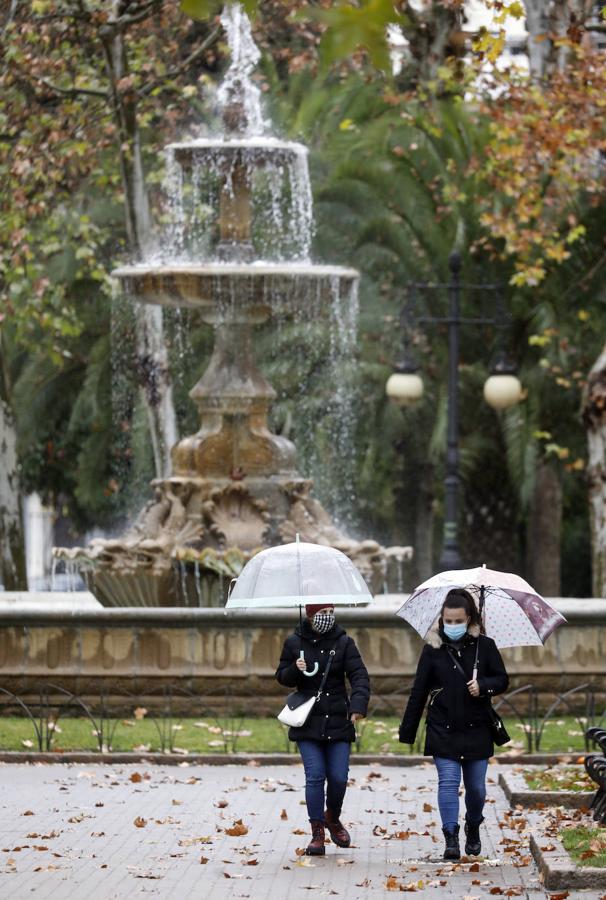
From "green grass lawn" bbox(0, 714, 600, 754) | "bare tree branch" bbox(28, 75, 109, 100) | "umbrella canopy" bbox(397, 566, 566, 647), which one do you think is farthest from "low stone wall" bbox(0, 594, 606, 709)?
"bare tree branch" bbox(28, 75, 109, 100)

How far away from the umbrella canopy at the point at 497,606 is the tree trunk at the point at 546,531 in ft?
75.8

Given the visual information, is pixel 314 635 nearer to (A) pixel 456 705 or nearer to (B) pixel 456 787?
(A) pixel 456 705

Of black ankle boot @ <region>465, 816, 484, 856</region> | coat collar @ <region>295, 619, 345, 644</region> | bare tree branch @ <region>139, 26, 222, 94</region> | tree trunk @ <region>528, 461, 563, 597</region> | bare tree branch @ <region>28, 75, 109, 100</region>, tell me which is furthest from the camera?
tree trunk @ <region>528, 461, 563, 597</region>

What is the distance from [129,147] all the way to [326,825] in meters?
16.2

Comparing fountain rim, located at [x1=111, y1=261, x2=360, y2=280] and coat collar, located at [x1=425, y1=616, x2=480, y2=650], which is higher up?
fountain rim, located at [x1=111, y1=261, x2=360, y2=280]

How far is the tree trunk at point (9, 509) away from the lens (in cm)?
2680

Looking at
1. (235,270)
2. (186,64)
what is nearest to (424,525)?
(186,64)

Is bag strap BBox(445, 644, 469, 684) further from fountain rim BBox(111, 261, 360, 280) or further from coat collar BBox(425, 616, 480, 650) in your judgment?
fountain rim BBox(111, 261, 360, 280)

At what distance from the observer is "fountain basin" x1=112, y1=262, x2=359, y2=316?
18.7 meters

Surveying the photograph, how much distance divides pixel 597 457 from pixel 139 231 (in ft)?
19.9

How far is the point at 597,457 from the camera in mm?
23344

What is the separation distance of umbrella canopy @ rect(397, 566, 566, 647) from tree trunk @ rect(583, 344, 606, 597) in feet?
38.8

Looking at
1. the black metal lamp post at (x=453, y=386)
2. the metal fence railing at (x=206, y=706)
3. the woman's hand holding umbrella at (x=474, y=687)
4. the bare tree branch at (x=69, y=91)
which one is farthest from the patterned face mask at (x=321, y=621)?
the bare tree branch at (x=69, y=91)

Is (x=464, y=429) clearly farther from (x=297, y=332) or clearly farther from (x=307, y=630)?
(x=307, y=630)
